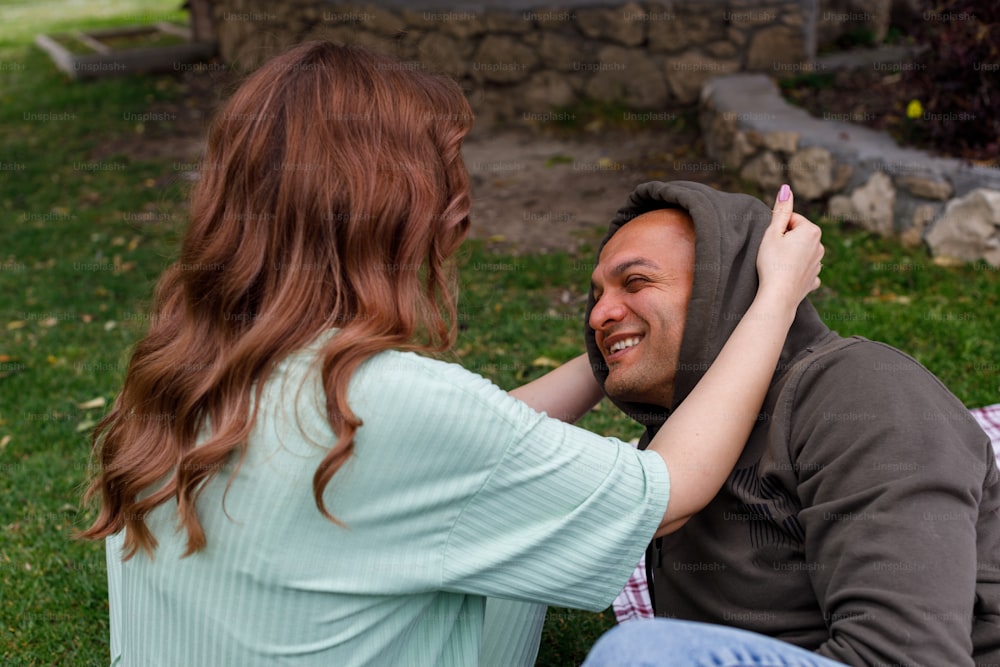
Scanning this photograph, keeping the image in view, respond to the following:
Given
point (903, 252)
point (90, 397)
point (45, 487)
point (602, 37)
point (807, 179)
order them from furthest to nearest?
1. point (602, 37)
2. point (807, 179)
3. point (903, 252)
4. point (90, 397)
5. point (45, 487)

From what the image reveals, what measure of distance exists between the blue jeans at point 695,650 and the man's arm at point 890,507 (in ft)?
0.69

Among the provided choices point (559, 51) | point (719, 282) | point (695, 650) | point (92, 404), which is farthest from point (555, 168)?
point (695, 650)

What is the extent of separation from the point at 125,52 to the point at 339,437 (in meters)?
11.3

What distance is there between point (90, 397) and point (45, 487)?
0.98 metres

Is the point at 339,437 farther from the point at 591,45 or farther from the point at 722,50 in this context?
the point at 591,45

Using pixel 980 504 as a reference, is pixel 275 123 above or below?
above

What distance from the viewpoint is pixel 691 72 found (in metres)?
8.54

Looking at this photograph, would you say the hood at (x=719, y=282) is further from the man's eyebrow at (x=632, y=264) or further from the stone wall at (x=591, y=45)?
the stone wall at (x=591, y=45)

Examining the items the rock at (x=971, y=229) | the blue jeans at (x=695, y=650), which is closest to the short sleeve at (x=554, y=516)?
the blue jeans at (x=695, y=650)

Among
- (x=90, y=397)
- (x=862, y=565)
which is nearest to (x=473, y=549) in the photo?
(x=862, y=565)

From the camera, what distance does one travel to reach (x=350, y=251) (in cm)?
190

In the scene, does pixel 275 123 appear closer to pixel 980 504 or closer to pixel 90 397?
pixel 980 504

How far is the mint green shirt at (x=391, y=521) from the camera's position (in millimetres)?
1812

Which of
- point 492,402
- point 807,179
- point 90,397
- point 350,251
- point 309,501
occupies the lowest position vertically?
point 90,397
